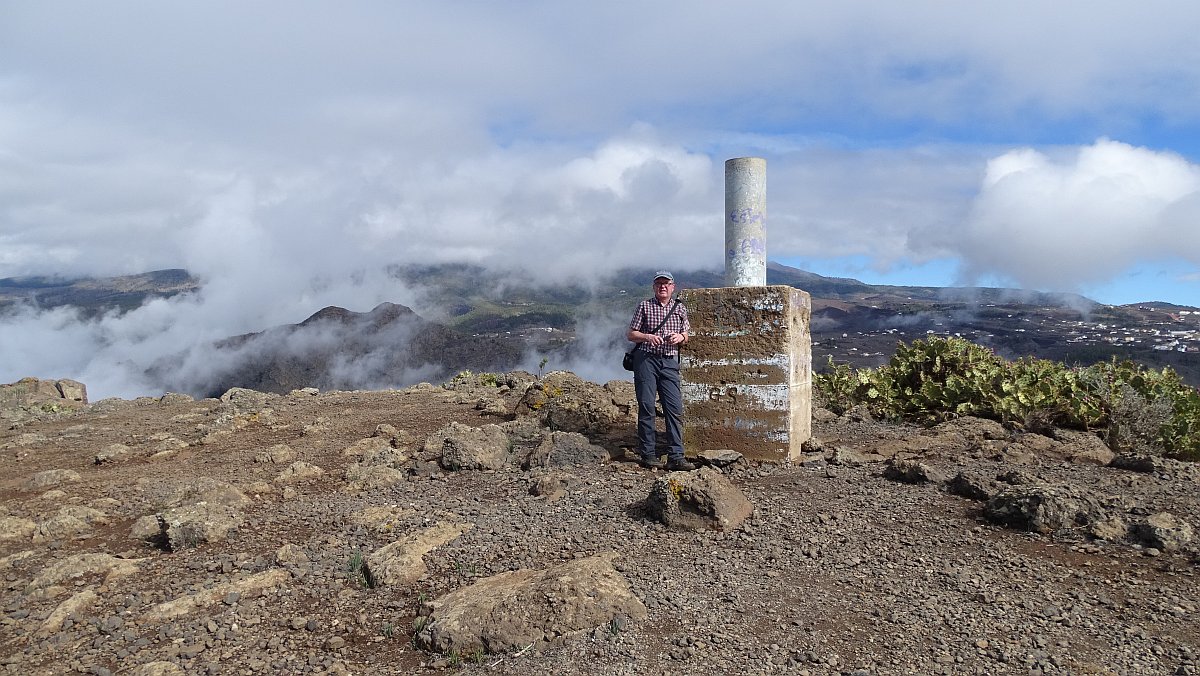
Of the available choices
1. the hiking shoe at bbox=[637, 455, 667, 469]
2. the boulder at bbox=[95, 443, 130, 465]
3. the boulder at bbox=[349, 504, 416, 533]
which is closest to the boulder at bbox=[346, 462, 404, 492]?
the boulder at bbox=[349, 504, 416, 533]

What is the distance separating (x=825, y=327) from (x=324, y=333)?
104 ft

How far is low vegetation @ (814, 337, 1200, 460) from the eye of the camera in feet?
26.4

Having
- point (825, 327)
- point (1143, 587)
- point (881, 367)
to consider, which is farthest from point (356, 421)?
point (825, 327)

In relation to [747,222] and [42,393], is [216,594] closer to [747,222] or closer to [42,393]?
[747,222]

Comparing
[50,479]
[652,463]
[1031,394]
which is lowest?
[50,479]

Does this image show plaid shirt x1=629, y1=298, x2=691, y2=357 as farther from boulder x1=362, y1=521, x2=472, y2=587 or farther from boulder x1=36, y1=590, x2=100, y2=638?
boulder x1=36, y1=590, x2=100, y2=638

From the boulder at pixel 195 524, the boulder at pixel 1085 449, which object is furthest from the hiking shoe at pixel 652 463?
the boulder at pixel 1085 449

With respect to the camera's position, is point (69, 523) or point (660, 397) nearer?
point (69, 523)

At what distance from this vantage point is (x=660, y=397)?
24.1 feet

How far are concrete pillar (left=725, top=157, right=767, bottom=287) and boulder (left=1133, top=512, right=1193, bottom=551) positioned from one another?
13.0 feet

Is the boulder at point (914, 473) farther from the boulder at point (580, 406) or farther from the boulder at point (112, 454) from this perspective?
the boulder at point (112, 454)

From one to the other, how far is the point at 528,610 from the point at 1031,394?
753cm

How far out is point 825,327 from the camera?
4881 centimetres

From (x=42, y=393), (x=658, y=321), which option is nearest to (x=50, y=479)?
(x=658, y=321)
